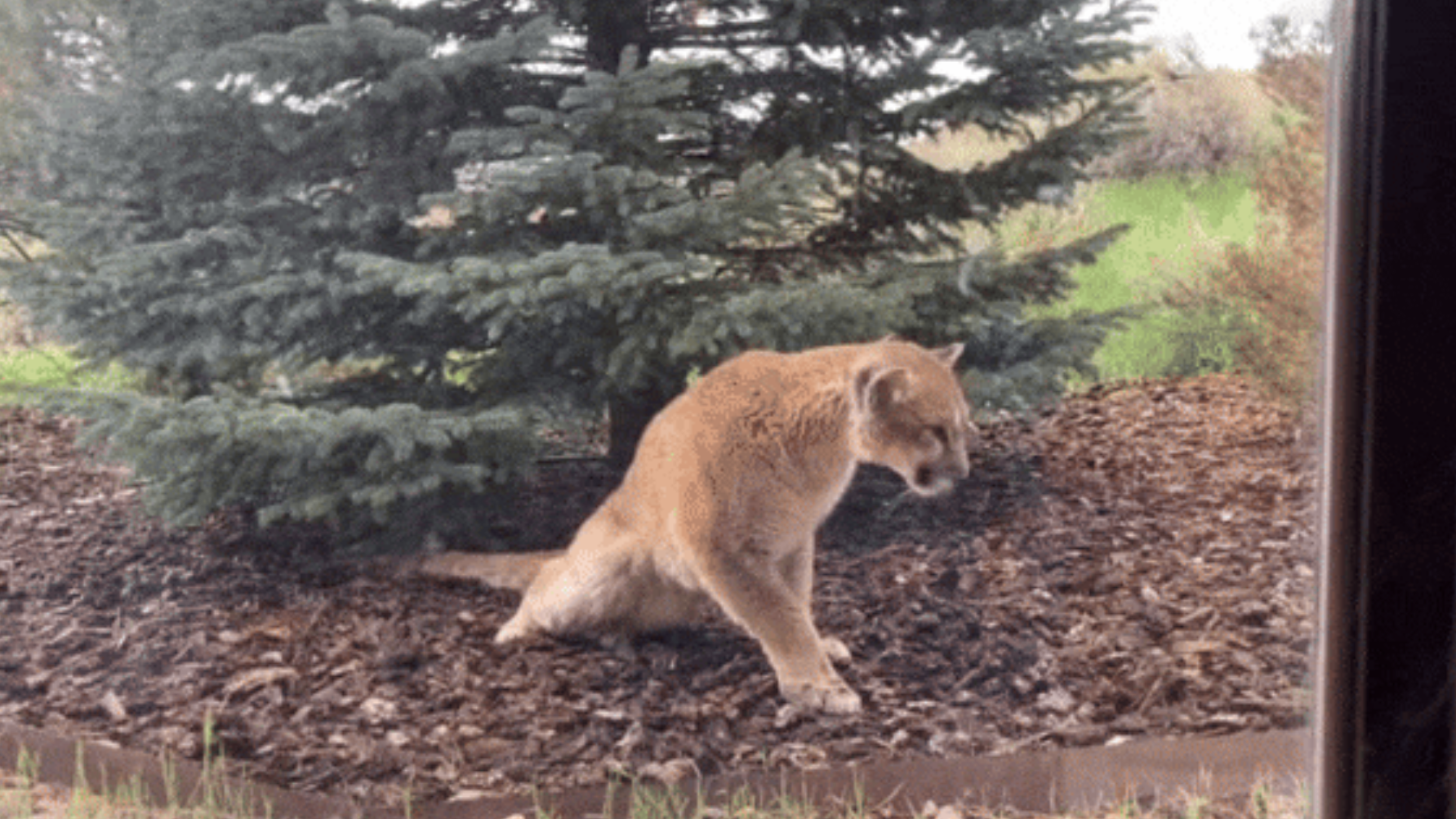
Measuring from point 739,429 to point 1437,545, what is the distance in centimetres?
85

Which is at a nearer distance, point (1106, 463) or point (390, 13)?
point (390, 13)

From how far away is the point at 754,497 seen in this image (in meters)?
1.62

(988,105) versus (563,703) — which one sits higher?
(988,105)

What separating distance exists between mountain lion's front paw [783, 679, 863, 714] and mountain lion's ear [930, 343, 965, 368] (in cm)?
42

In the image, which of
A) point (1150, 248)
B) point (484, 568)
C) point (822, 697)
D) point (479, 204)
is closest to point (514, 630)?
point (484, 568)

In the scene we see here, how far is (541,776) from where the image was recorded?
5.04 ft

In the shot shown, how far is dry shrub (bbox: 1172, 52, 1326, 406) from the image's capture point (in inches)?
59.3

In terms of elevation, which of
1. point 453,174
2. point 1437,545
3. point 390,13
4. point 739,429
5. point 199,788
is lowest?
point 199,788

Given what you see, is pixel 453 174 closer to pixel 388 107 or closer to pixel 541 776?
pixel 388 107

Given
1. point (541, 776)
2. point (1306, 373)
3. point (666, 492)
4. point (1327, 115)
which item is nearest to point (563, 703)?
point (541, 776)

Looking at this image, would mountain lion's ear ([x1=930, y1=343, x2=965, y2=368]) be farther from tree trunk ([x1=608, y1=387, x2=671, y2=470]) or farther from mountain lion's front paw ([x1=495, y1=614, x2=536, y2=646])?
mountain lion's front paw ([x1=495, y1=614, x2=536, y2=646])

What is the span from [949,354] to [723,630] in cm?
45

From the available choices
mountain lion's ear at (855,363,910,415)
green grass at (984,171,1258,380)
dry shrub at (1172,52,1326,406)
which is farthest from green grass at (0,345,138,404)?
dry shrub at (1172,52,1326,406)

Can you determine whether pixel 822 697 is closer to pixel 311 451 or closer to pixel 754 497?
pixel 754 497
